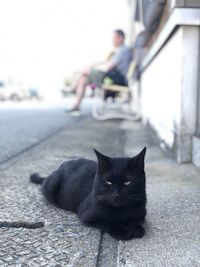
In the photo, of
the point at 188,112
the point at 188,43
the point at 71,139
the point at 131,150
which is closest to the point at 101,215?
the point at 188,112

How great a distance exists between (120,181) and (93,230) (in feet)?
0.78

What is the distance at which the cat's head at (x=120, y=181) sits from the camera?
1702 mm

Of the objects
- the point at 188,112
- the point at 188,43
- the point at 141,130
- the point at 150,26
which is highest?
the point at 150,26

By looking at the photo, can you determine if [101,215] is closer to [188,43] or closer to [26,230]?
[26,230]

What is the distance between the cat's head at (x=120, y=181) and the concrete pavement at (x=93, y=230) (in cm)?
15

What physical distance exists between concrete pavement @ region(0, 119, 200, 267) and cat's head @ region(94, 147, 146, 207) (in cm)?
15

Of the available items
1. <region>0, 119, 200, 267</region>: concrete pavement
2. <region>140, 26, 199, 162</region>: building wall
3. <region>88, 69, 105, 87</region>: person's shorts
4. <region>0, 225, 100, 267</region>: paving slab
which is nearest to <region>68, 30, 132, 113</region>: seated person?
<region>88, 69, 105, 87</region>: person's shorts

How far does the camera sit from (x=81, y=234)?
1680 millimetres

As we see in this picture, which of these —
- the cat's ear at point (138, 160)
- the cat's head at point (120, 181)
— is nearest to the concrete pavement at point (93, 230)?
the cat's head at point (120, 181)

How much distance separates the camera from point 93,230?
5.71ft

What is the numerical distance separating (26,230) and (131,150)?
193 cm

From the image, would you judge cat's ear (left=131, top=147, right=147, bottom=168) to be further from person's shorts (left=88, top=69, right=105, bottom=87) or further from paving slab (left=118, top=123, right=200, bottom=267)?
person's shorts (left=88, top=69, right=105, bottom=87)

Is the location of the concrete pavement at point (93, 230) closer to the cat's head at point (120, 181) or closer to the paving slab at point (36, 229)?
the paving slab at point (36, 229)

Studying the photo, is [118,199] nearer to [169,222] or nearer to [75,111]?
[169,222]
